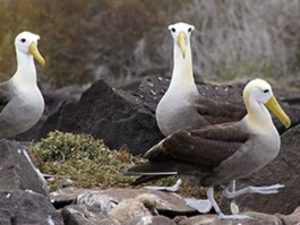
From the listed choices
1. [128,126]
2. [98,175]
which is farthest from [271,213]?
[128,126]

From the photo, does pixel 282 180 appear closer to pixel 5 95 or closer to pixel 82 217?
pixel 82 217

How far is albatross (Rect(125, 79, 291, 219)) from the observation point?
888 centimetres

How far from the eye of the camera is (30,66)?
448 inches

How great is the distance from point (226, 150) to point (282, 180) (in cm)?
73

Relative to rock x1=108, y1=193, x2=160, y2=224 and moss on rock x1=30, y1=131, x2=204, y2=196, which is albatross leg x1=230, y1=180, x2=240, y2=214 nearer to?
rock x1=108, y1=193, x2=160, y2=224

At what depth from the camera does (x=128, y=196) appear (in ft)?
31.6

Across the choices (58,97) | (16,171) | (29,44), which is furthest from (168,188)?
(58,97)

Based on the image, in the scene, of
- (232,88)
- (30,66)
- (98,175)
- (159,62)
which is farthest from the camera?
(159,62)

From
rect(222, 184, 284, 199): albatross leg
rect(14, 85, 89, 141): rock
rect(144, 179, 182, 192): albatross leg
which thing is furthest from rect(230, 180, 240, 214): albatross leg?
rect(14, 85, 89, 141): rock

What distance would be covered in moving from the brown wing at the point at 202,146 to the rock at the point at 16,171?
0.82 meters

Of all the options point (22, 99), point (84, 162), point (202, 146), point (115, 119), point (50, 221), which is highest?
point (22, 99)

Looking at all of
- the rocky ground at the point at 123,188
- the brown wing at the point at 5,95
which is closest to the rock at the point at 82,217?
the rocky ground at the point at 123,188

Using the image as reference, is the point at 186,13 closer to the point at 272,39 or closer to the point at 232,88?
the point at 272,39

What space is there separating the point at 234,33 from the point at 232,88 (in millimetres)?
9566
